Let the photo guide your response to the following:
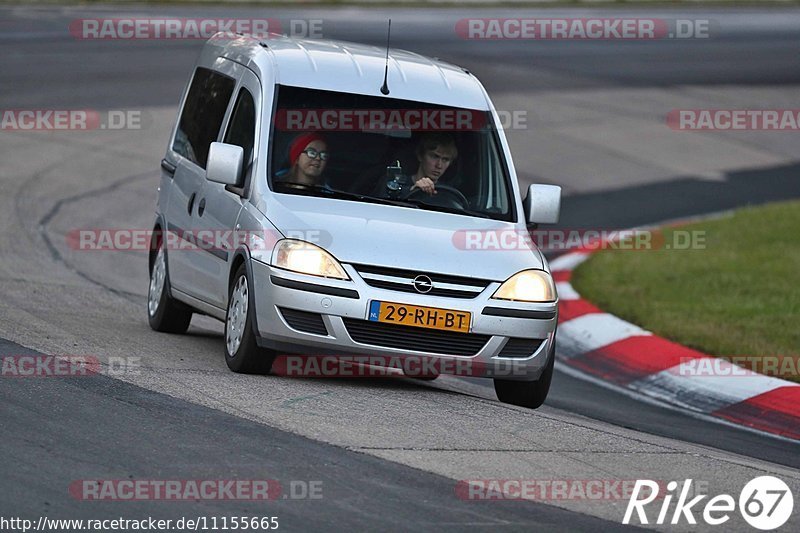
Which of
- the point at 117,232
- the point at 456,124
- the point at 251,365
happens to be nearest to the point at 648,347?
the point at 456,124

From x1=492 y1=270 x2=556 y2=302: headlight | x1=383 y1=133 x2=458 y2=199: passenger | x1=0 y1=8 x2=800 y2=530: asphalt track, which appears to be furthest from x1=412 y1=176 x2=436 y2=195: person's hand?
x1=0 y1=8 x2=800 y2=530: asphalt track

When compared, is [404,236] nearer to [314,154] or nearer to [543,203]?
[314,154]

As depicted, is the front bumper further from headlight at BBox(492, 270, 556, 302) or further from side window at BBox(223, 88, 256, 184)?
side window at BBox(223, 88, 256, 184)

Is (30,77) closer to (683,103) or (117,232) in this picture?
(117,232)

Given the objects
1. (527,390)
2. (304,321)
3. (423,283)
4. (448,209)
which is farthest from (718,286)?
(304,321)

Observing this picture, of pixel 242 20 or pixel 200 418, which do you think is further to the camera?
pixel 242 20

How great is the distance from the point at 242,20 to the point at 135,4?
11.0 feet

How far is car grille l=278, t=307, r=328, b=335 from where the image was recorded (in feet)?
28.2

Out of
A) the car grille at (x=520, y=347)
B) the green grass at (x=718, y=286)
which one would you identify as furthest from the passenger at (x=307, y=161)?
the green grass at (x=718, y=286)

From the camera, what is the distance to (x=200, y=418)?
750 centimetres

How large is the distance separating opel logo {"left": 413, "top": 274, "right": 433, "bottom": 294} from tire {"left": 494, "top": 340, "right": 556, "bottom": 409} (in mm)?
988

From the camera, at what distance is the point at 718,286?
45.9ft

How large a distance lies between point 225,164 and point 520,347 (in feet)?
6.57

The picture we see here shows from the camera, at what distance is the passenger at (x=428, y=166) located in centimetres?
941
